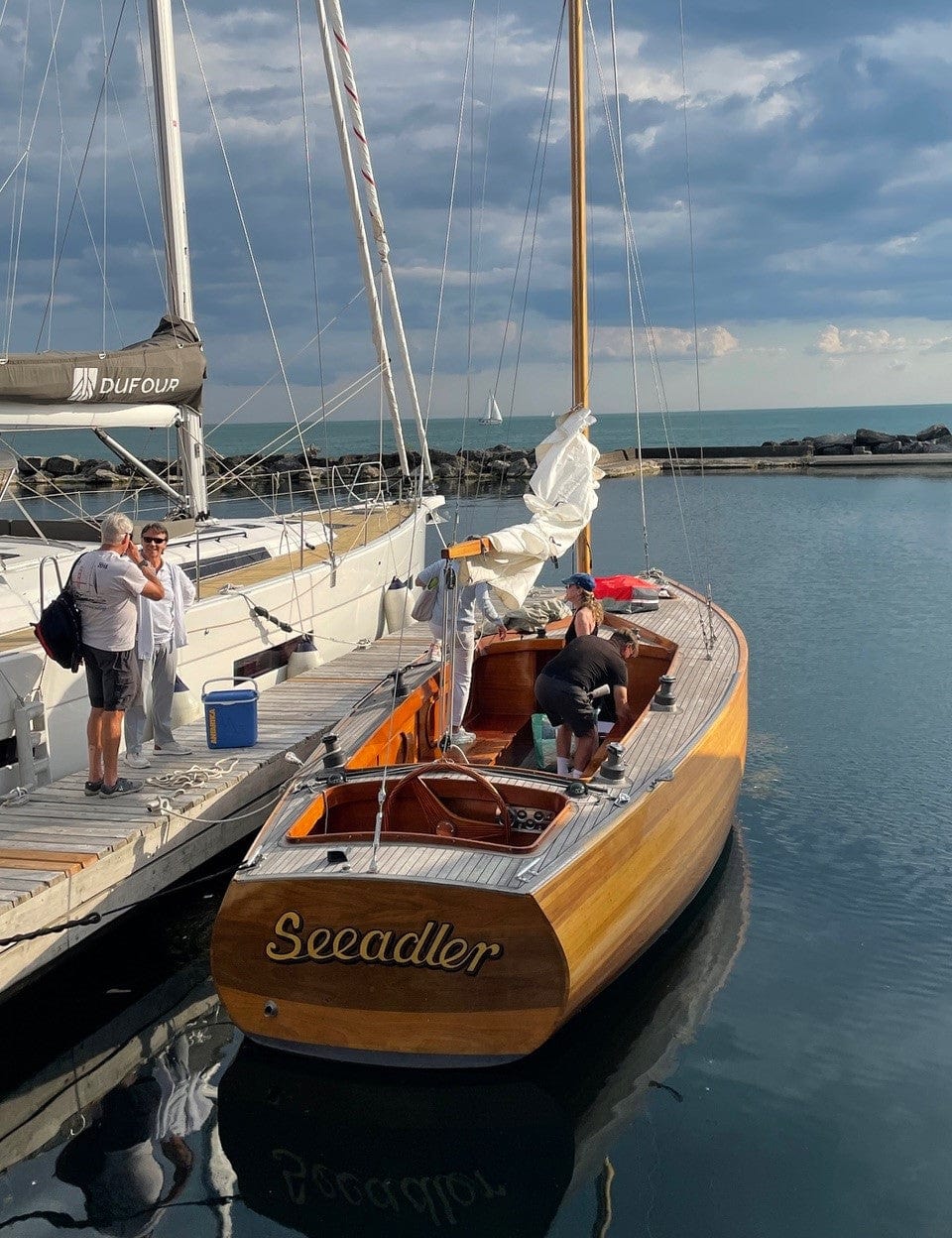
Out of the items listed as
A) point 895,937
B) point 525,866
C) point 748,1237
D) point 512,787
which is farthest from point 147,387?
point 748,1237

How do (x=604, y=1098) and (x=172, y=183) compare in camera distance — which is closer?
(x=604, y=1098)

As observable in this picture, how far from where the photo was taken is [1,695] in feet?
28.3

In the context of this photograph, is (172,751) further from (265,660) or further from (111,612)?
(265,660)

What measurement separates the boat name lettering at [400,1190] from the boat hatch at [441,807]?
183 centimetres

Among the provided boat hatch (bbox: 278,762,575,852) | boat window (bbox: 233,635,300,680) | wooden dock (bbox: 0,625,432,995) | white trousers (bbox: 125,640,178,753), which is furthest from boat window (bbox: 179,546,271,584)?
boat hatch (bbox: 278,762,575,852)

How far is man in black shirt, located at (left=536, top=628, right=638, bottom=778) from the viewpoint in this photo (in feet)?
25.5

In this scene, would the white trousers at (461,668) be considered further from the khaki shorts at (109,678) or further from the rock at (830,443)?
the rock at (830,443)

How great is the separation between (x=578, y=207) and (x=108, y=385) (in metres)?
5.22

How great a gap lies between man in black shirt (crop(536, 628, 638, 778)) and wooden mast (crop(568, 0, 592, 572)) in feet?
12.4

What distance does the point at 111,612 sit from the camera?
731 cm

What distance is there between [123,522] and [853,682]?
11.2m

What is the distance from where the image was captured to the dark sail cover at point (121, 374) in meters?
9.98

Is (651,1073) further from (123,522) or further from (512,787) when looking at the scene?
(123,522)

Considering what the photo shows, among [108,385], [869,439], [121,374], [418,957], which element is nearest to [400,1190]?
[418,957]
